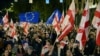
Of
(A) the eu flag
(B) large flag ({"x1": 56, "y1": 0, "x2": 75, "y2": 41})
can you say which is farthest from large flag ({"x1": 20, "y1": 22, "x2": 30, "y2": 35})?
(B) large flag ({"x1": 56, "y1": 0, "x2": 75, "y2": 41})

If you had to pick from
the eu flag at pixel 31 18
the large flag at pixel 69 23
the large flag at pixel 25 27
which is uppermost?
the large flag at pixel 69 23

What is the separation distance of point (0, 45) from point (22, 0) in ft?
124

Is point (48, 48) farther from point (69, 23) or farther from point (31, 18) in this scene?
point (31, 18)

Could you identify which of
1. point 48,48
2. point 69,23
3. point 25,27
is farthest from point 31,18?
point 69,23

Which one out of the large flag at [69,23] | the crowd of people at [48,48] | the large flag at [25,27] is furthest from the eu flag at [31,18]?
the large flag at [69,23]

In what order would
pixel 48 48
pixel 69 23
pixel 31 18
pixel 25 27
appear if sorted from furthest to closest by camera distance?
1. pixel 31 18
2. pixel 25 27
3. pixel 48 48
4. pixel 69 23

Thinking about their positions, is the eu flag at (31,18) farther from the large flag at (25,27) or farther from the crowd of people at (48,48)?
the crowd of people at (48,48)

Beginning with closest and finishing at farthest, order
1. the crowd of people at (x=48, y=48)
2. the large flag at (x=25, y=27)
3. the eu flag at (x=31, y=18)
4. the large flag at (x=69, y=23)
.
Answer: the large flag at (x=69, y=23)
the crowd of people at (x=48, y=48)
the large flag at (x=25, y=27)
the eu flag at (x=31, y=18)

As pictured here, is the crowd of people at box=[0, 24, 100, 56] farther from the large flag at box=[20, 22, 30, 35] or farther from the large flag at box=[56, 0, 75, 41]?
the large flag at box=[20, 22, 30, 35]

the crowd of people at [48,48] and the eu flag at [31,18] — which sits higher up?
the crowd of people at [48,48]

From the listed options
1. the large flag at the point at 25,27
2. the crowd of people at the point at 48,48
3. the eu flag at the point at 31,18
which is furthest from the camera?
the eu flag at the point at 31,18

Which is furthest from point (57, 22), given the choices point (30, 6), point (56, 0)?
point (30, 6)

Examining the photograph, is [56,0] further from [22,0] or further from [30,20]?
[30,20]

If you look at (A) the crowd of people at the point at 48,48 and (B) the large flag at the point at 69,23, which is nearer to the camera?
(B) the large flag at the point at 69,23
